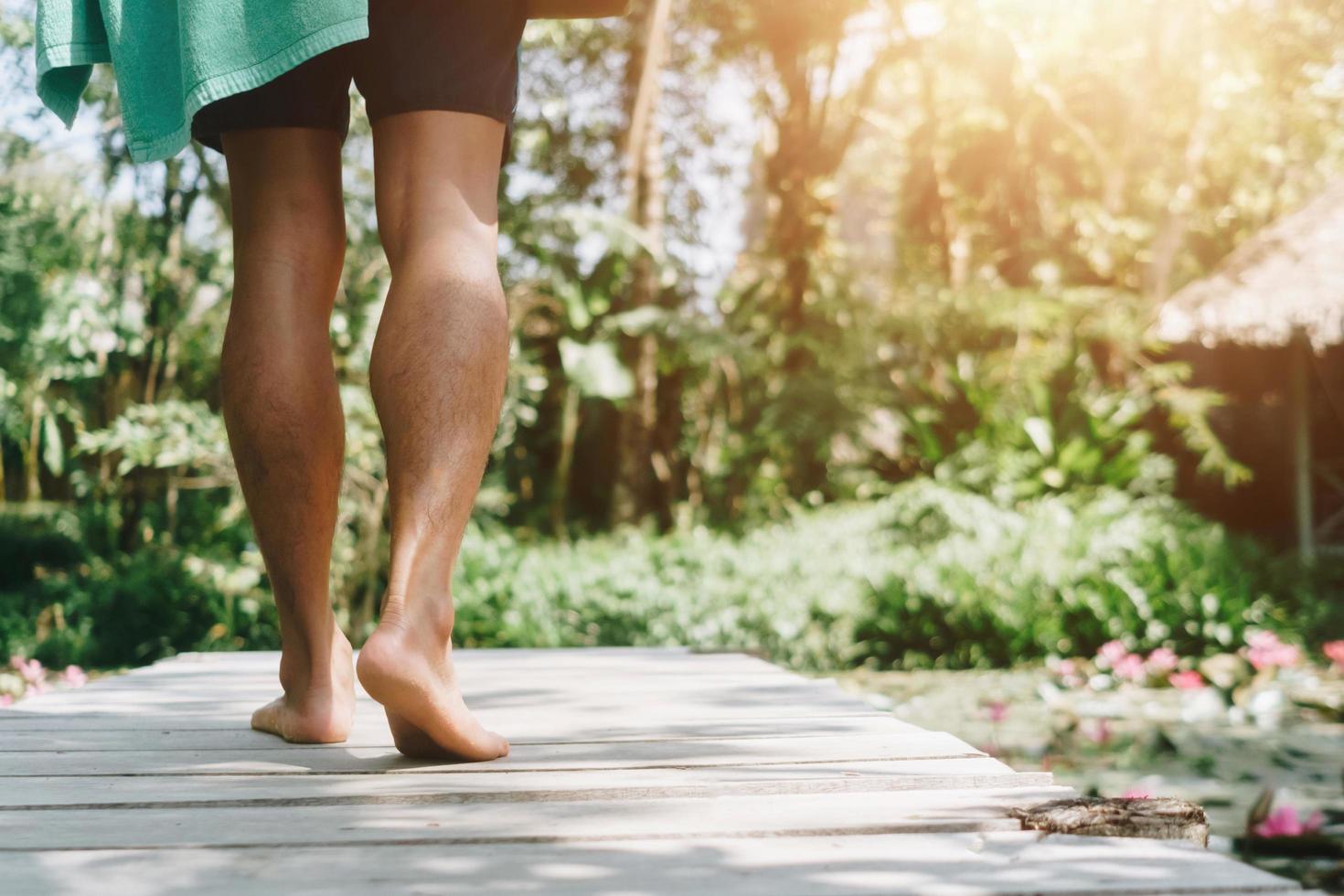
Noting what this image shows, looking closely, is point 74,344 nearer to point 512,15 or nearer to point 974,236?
Answer: point 512,15

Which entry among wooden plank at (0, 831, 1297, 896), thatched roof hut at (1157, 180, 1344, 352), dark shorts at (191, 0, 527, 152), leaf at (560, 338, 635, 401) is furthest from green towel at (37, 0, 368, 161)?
thatched roof hut at (1157, 180, 1344, 352)

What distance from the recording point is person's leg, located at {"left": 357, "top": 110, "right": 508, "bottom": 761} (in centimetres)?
133

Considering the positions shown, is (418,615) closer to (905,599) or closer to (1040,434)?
(905,599)

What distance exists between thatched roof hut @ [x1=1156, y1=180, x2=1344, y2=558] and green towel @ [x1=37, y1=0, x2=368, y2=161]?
Result: 26.9 ft

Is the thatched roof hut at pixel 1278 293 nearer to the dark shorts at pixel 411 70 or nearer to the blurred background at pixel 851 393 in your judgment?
the blurred background at pixel 851 393

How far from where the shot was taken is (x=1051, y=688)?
485 cm

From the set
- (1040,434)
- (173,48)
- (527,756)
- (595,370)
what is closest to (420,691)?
(527,756)

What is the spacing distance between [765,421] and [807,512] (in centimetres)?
78

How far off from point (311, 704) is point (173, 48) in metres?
0.82

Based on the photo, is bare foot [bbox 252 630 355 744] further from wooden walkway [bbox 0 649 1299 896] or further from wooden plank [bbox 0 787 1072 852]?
wooden plank [bbox 0 787 1072 852]

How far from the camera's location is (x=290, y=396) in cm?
155

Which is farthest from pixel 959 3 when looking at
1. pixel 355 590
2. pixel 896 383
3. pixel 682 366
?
pixel 355 590

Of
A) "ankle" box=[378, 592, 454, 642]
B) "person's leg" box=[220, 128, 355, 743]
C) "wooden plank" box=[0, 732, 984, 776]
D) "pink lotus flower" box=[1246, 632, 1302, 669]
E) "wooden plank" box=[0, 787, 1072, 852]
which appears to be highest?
"person's leg" box=[220, 128, 355, 743]

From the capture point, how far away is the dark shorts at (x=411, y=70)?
1.47 metres
